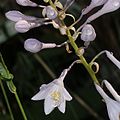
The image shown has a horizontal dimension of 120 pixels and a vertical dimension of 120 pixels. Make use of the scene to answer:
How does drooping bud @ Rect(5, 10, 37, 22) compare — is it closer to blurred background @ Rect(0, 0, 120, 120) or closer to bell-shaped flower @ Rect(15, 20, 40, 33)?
bell-shaped flower @ Rect(15, 20, 40, 33)

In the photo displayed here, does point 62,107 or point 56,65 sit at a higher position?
point 56,65

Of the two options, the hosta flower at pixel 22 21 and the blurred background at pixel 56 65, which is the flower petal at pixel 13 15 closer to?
the hosta flower at pixel 22 21

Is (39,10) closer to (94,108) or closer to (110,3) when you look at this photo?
(94,108)

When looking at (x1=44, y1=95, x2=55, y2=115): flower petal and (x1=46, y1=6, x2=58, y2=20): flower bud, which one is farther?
(x1=44, y1=95, x2=55, y2=115): flower petal

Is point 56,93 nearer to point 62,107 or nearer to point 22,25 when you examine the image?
point 62,107

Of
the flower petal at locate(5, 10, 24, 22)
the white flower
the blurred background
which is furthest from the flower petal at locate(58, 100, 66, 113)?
the blurred background

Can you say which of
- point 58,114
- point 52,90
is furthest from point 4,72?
point 58,114

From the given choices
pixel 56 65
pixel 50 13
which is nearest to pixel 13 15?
pixel 50 13

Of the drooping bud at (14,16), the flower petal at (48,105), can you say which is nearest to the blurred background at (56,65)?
the flower petal at (48,105)
